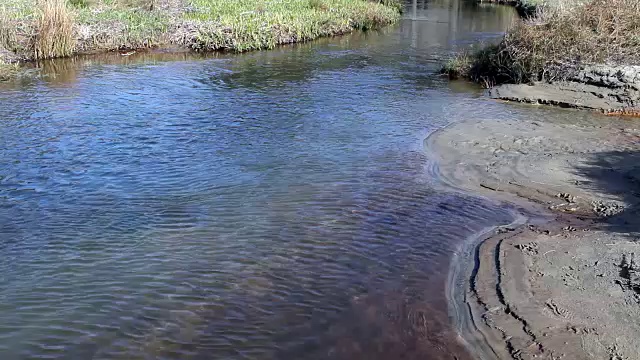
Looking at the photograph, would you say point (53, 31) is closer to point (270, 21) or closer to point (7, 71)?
point (7, 71)

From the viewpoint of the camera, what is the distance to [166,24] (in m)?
24.5

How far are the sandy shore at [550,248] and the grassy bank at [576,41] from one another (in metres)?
4.26

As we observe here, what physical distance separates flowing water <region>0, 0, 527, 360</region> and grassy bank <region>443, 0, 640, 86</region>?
5.63 ft

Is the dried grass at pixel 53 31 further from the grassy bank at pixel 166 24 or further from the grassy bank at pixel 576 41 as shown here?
the grassy bank at pixel 576 41

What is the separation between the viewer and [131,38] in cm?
2284

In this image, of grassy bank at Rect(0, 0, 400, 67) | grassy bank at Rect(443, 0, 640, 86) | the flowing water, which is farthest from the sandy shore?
grassy bank at Rect(0, 0, 400, 67)

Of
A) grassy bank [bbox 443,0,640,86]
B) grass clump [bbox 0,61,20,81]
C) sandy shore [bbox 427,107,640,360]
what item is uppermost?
grassy bank [bbox 443,0,640,86]

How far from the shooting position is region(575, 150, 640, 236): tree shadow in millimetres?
8188

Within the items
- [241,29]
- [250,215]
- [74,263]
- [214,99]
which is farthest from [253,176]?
[241,29]

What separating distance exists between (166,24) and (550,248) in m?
20.7

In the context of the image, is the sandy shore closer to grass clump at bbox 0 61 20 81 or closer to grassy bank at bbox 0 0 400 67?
grass clump at bbox 0 61 20 81

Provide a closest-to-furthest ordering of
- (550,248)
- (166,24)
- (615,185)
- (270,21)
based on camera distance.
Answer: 1. (550,248)
2. (615,185)
3. (166,24)
4. (270,21)

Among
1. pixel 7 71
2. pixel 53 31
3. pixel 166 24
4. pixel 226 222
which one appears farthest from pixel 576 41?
pixel 53 31

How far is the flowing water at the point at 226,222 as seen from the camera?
6051mm
